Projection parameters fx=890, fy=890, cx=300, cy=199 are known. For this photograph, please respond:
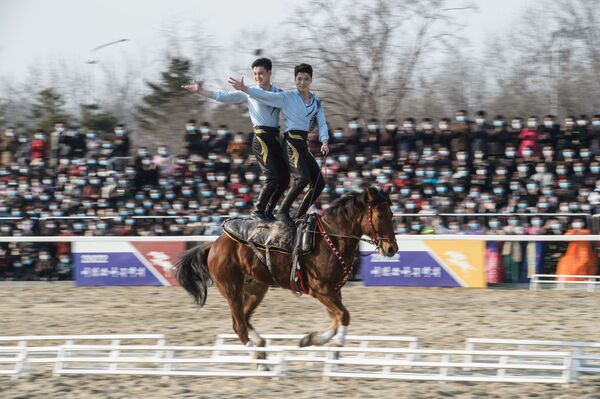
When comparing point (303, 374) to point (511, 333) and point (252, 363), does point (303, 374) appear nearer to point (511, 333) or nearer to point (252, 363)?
point (252, 363)

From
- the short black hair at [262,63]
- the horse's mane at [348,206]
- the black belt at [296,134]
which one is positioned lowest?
the horse's mane at [348,206]

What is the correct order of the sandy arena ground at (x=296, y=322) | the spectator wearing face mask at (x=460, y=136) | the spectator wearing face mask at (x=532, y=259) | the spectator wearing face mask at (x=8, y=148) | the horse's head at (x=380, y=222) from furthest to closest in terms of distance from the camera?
the spectator wearing face mask at (x=8, y=148) → the spectator wearing face mask at (x=460, y=136) → the spectator wearing face mask at (x=532, y=259) → the horse's head at (x=380, y=222) → the sandy arena ground at (x=296, y=322)

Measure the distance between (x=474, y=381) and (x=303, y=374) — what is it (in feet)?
5.17

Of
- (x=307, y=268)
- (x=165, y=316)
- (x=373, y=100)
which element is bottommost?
(x=165, y=316)

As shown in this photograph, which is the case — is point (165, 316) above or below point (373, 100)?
below

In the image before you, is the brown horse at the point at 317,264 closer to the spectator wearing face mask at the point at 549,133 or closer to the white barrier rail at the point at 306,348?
the white barrier rail at the point at 306,348

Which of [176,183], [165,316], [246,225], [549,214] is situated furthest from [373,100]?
[246,225]

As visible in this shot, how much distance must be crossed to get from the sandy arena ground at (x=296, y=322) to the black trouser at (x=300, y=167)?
70.1 inches

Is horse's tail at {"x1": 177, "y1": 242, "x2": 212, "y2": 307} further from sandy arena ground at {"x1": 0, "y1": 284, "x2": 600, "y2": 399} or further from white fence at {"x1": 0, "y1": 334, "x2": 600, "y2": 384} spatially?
sandy arena ground at {"x1": 0, "y1": 284, "x2": 600, "y2": 399}

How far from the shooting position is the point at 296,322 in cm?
1157

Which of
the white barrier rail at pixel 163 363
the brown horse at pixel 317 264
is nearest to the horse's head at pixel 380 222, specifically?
the brown horse at pixel 317 264

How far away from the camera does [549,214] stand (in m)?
14.8

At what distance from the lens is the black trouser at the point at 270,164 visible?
343 inches

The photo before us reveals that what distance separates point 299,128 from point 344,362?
226 centimetres
